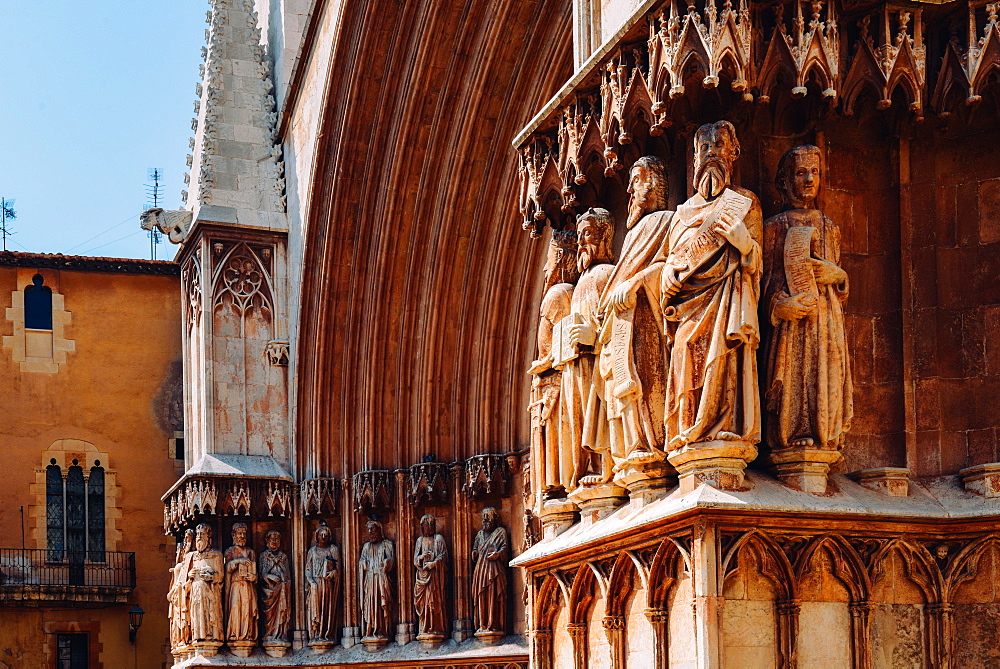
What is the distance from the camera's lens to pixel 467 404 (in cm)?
1484

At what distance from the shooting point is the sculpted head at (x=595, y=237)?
742 cm

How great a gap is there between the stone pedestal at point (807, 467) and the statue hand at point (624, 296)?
35.7 inches

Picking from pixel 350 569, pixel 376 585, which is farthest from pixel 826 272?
pixel 350 569

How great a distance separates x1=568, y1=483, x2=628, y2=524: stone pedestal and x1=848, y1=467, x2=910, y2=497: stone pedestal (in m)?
1.05

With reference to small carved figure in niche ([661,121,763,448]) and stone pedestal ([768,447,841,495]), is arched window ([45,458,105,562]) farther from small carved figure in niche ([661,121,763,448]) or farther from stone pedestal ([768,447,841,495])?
stone pedestal ([768,447,841,495])

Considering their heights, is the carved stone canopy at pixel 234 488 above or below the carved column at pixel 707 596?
above

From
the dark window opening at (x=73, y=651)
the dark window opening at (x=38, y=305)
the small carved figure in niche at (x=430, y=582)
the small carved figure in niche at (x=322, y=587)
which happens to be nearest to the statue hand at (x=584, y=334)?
the small carved figure in niche at (x=430, y=582)

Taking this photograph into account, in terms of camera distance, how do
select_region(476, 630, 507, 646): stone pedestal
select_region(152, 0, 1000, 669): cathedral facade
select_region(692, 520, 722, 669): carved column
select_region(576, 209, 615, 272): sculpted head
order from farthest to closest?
select_region(476, 630, 507, 646): stone pedestal → select_region(576, 209, 615, 272): sculpted head → select_region(152, 0, 1000, 669): cathedral facade → select_region(692, 520, 722, 669): carved column

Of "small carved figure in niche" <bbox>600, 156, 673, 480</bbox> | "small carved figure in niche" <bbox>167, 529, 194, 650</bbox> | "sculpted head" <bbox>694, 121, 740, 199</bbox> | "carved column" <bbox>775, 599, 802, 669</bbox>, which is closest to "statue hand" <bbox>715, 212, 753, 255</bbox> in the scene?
"sculpted head" <bbox>694, 121, 740, 199</bbox>

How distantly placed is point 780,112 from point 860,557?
1.84m

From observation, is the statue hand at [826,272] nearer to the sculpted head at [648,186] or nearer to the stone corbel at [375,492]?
the sculpted head at [648,186]

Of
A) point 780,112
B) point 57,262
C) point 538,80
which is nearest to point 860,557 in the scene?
point 780,112

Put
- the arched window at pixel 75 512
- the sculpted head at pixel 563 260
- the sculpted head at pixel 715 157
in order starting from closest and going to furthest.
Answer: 1. the sculpted head at pixel 715 157
2. the sculpted head at pixel 563 260
3. the arched window at pixel 75 512

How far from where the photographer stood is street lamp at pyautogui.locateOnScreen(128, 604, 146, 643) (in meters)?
21.3
